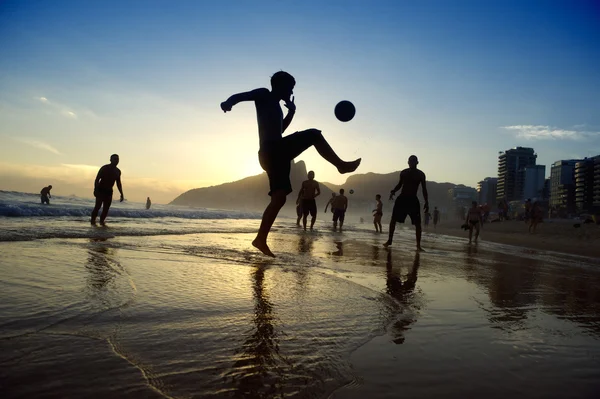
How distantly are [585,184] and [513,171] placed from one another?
1136 inches

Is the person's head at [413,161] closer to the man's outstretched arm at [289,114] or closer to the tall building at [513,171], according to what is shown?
the man's outstretched arm at [289,114]

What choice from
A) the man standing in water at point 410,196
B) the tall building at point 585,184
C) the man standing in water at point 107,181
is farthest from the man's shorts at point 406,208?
the tall building at point 585,184

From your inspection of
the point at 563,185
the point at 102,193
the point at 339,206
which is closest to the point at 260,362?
the point at 102,193

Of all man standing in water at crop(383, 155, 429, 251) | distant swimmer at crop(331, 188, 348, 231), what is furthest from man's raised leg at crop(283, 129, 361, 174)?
distant swimmer at crop(331, 188, 348, 231)

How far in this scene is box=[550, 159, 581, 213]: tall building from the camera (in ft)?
233

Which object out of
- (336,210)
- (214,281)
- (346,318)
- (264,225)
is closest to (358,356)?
(346,318)

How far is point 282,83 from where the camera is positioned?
4.66 m

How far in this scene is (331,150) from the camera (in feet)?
14.8

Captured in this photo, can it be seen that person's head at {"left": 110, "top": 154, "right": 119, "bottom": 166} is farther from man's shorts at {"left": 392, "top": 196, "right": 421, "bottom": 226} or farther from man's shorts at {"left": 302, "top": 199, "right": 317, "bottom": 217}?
man's shorts at {"left": 392, "top": 196, "right": 421, "bottom": 226}

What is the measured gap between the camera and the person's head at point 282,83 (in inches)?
183

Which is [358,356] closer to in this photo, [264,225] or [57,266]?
[57,266]

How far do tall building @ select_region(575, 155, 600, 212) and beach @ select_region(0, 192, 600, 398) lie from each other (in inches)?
3097

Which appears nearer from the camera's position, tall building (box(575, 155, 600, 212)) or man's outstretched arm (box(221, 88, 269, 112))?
man's outstretched arm (box(221, 88, 269, 112))

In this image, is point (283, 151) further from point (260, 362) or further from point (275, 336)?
point (260, 362)
